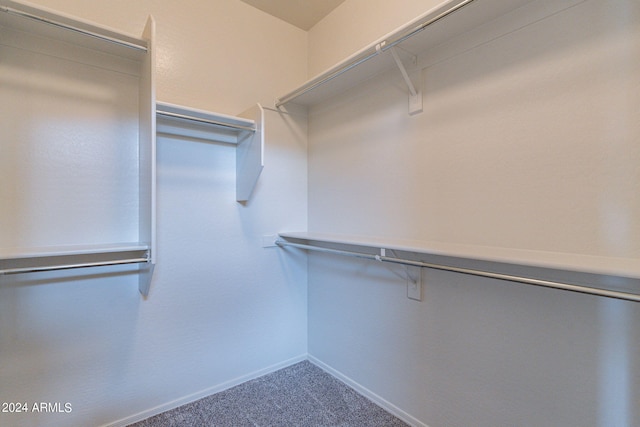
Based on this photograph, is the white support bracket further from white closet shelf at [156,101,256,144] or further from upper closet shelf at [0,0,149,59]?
upper closet shelf at [0,0,149,59]

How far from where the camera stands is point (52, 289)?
144 cm

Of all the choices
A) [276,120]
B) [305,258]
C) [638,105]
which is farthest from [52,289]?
[638,105]

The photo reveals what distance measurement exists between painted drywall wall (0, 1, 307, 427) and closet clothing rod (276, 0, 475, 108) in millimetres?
300

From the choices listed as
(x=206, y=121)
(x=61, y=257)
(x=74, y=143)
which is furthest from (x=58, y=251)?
(x=206, y=121)

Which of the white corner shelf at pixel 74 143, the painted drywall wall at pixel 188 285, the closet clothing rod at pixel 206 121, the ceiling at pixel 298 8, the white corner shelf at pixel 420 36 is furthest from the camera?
the ceiling at pixel 298 8

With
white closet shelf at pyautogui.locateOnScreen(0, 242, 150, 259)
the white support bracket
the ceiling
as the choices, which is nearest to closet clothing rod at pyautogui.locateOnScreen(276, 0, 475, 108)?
the white support bracket

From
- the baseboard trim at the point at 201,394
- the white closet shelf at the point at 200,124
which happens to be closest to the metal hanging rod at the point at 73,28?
the white closet shelf at the point at 200,124

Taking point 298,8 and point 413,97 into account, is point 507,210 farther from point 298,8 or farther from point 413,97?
point 298,8

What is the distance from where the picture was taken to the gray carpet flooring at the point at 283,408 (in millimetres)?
1652

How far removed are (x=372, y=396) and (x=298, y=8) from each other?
8.80 ft

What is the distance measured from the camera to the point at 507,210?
4.10 feet

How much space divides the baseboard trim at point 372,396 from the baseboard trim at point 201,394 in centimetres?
21

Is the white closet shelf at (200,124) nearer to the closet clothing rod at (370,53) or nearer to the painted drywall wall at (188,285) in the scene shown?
the painted drywall wall at (188,285)

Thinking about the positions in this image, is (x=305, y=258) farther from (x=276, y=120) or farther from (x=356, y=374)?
(x=276, y=120)
